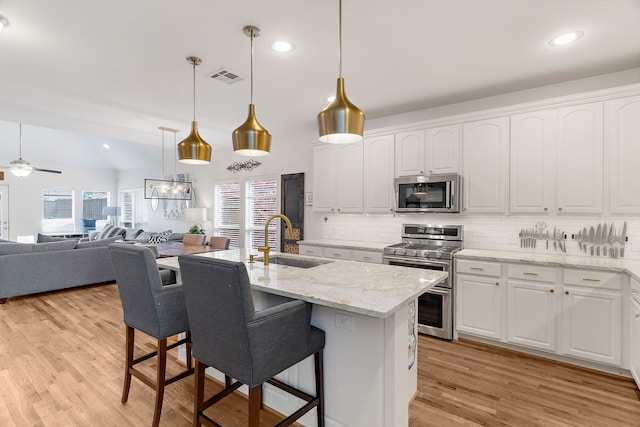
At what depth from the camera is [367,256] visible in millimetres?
4023

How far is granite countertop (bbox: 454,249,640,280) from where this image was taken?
8.77 feet

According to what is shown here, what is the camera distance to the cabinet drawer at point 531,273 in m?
2.92

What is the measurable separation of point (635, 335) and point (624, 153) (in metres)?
1.55

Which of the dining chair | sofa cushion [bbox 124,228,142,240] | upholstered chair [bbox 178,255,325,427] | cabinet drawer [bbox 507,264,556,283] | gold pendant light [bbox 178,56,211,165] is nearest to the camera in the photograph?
upholstered chair [bbox 178,255,325,427]

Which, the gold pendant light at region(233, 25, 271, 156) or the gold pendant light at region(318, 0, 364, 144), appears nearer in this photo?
the gold pendant light at region(318, 0, 364, 144)

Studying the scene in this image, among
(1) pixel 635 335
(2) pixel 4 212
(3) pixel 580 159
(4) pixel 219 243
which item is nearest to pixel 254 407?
(1) pixel 635 335

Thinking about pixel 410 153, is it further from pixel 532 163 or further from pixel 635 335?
pixel 635 335

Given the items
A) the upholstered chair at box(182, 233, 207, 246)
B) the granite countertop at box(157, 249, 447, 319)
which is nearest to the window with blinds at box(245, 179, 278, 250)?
the upholstered chair at box(182, 233, 207, 246)

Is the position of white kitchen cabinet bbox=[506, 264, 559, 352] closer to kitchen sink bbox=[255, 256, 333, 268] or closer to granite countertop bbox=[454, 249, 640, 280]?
granite countertop bbox=[454, 249, 640, 280]

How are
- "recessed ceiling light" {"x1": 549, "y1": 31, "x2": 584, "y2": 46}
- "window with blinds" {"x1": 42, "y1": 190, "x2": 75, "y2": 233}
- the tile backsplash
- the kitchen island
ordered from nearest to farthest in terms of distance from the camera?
the kitchen island < "recessed ceiling light" {"x1": 549, "y1": 31, "x2": 584, "y2": 46} < the tile backsplash < "window with blinds" {"x1": 42, "y1": 190, "x2": 75, "y2": 233}

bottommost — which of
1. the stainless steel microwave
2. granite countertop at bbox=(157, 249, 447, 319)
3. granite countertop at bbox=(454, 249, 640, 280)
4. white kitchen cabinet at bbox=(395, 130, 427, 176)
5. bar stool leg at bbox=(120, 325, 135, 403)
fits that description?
bar stool leg at bbox=(120, 325, 135, 403)

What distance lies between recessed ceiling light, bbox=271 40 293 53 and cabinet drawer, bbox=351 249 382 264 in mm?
2451

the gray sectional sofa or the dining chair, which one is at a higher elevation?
the dining chair

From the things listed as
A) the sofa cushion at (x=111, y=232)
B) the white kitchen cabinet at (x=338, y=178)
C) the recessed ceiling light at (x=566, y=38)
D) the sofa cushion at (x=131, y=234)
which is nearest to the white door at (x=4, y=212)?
the sofa cushion at (x=111, y=232)
